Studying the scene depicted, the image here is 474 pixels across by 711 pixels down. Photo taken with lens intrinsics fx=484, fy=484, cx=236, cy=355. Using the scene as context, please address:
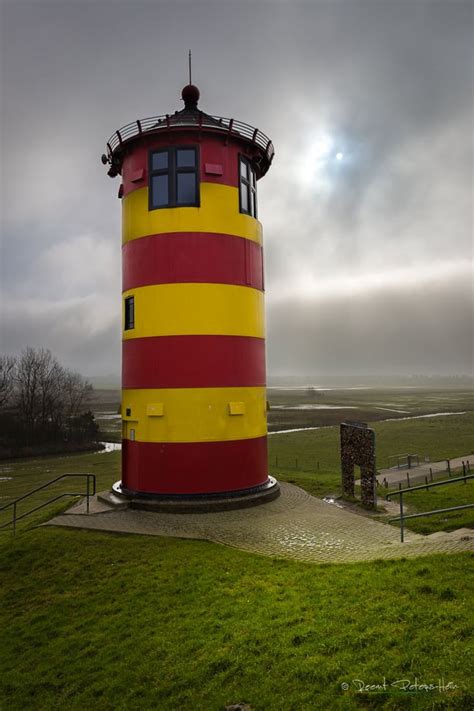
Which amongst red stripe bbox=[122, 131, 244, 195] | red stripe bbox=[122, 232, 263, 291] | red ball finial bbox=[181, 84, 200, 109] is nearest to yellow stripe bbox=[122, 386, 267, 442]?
red stripe bbox=[122, 232, 263, 291]

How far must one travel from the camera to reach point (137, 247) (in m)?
15.2

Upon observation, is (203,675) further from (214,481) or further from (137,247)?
(137,247)

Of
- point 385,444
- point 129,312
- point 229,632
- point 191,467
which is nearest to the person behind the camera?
point 229,632

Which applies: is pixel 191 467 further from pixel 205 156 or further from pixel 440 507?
pixel 205 156

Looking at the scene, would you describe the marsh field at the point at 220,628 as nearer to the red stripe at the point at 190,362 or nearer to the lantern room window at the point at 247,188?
the red stripe at the point at 190,362

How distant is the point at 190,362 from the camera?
14281mm

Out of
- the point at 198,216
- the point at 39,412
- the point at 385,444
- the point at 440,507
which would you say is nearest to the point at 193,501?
the point at 440,507

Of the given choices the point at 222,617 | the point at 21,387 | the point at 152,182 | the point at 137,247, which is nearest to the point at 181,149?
the point at 152,182

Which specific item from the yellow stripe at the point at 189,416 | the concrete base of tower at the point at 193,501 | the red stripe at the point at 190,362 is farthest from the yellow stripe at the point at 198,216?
the concrete base of tower at the point at 193,501

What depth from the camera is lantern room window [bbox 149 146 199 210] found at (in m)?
14.8

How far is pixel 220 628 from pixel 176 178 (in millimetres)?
12322

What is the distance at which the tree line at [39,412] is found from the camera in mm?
51094

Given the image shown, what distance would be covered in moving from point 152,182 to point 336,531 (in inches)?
449

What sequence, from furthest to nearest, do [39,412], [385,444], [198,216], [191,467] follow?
[39,412] → [385,444] → [198,216] → [191,467]
